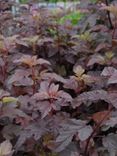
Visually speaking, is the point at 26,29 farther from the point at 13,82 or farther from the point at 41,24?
the point at 13,82

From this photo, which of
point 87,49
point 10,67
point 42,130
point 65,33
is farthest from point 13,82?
point 65,33

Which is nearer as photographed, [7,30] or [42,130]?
[42,130]

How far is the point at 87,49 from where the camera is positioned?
6.44 ft

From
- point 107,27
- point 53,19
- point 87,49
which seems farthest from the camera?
point 53,19

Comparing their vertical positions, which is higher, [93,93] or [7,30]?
[93,93]

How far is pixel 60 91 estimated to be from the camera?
141cm

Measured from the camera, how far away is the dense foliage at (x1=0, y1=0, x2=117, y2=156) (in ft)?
4.22

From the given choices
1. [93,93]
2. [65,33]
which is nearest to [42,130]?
[93,93]

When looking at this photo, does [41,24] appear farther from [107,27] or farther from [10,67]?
[10,67]

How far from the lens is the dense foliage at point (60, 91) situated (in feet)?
4.22

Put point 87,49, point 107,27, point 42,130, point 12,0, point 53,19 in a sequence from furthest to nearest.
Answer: point 12,0
point 53,19
point 107,27
point 87,49
point 42,130

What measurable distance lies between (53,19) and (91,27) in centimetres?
25

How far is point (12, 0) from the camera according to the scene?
10.1 feet

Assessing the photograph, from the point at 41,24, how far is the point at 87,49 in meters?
0.40
